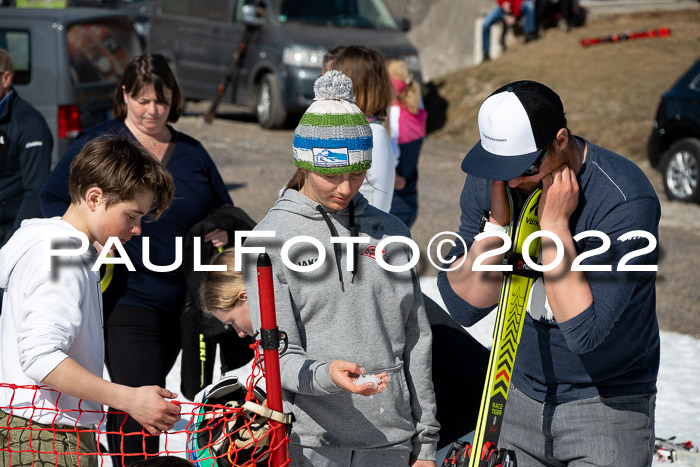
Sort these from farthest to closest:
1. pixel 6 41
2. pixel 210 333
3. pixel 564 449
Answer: pixel 6 41 < pixel 210 333 < pixel 564 449

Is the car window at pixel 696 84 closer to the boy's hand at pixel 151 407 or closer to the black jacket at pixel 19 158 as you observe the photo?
the black jacket at pixel 19 158

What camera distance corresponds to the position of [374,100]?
177 inches

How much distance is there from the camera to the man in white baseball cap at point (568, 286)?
255cm

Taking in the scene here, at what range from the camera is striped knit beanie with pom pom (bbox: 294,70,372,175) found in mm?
2812

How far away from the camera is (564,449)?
2.79 meters

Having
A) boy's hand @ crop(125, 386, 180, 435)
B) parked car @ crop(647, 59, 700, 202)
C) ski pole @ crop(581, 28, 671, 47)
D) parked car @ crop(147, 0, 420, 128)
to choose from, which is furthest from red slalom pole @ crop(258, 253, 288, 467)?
ski pole @ crop(581, 28, 671, 47)

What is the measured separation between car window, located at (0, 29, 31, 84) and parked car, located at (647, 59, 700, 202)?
697 cm

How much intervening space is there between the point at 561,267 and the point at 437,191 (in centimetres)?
893

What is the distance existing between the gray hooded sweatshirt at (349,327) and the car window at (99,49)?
22.3ft

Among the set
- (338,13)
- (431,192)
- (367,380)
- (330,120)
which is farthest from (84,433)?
(338,13)

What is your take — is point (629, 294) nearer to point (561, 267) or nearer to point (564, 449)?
point (561, 267)

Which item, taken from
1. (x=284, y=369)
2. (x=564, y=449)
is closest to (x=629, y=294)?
(x=564, y=449)

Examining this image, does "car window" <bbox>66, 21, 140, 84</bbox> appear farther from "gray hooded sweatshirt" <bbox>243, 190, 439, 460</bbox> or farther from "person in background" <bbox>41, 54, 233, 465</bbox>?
"gray hooded sweatshirt" <bbox>243, 190, 439, 460</bbox>

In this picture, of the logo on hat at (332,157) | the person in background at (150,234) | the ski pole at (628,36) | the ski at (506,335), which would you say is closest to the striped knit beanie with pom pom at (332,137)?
the logo on hat at (332,157)
